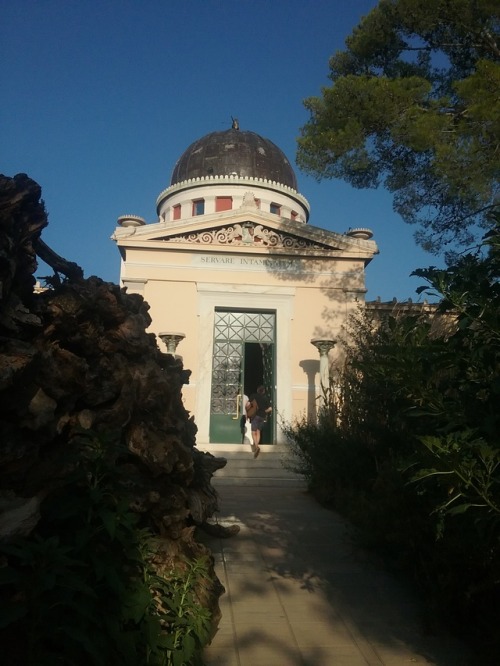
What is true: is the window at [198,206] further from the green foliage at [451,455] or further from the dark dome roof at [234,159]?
the green foliage at [451,455]

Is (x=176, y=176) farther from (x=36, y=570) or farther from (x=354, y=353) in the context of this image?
(x=36, y=570)

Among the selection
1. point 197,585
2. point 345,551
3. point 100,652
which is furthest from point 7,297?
point 345,551

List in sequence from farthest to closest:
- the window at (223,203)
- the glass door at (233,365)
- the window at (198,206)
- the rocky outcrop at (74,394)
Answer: the window at (198,206) < the window at (223,203) < the glass door at (233,365) < the rocky outcrop at (74,394)

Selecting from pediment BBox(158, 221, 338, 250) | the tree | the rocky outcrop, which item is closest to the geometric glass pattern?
pediment BBox(158, 221, 338, 250)

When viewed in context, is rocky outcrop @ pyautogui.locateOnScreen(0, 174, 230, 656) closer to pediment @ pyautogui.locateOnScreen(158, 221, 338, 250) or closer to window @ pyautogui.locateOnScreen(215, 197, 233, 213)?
pediment @ pyautogui.locateOnScreen(158, 221, 338, 250)

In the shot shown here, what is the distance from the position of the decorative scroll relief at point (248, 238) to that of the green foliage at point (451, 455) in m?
9.47

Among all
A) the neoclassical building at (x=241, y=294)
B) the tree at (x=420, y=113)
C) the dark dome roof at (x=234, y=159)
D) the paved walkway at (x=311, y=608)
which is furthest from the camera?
the dark dome roof at (x=234, y=159)

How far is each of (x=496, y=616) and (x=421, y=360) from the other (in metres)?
1.67

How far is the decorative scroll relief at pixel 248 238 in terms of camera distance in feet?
45.8

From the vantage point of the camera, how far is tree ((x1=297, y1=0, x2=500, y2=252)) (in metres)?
8.55

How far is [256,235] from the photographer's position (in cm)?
1410

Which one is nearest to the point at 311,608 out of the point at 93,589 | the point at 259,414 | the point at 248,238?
the point at 93,589

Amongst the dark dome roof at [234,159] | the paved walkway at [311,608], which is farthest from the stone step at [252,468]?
the dark dome roof at [234,159]

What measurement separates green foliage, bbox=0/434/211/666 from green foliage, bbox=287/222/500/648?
1413 millimetres
